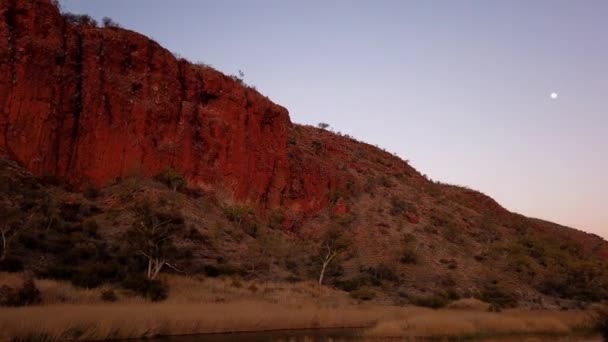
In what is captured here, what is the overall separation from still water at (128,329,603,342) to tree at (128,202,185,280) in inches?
334

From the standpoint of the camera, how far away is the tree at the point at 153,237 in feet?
107

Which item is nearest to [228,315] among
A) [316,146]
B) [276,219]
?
[276,219]

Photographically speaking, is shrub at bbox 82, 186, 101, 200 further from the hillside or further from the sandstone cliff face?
the sandstone cliff face

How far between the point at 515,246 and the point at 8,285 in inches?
1927

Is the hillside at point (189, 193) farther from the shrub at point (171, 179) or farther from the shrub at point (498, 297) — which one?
the shrub at point (498, 297)

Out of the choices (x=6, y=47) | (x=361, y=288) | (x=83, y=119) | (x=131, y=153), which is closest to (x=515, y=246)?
(x=361, y=288)

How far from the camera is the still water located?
→ 897 inches

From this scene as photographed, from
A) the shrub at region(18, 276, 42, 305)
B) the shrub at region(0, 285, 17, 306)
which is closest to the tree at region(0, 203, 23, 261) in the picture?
the shrub at region(0, 285, 17, 306)

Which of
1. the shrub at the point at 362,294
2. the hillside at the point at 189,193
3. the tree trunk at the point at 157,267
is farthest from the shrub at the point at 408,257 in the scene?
the tree trunk at the point at 157,267

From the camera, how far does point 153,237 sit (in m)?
33.3

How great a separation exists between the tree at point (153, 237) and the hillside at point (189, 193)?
37 cm

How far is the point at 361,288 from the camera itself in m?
39.9

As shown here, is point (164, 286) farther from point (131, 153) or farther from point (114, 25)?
point (114, 25)

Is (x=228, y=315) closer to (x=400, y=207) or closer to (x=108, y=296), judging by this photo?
(x=108, y=296)
